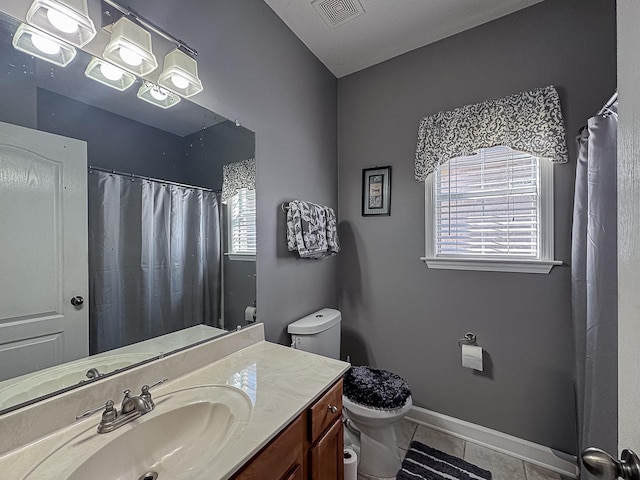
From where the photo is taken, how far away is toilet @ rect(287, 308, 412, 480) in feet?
4.77

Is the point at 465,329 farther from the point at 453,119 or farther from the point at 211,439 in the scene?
the point at 211,439

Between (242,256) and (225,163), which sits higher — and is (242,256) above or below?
below

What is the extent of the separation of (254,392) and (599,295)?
1.43 metres

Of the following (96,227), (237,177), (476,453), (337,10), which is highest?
(337,10)

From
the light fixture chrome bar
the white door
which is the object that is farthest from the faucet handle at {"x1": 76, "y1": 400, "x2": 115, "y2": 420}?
the light fixture chrome bar

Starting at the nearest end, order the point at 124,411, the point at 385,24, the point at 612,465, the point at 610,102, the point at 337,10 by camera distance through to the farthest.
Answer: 1. the point at 612,465
2. the point at 124,411
3. the point at 610,102
4. the point at 337,10
5. the point at 385,24

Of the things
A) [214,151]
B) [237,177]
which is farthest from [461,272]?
[214,151]

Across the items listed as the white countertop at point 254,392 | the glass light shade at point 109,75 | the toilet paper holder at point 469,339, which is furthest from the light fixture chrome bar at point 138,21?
the toilet paper holder at point 469,339

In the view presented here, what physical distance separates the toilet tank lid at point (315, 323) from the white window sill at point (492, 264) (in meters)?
0.76

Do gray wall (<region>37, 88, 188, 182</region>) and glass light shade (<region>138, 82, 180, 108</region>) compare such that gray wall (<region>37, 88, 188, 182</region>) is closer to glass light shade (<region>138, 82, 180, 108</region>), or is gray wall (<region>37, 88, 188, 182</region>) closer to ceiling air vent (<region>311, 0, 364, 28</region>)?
glass light shade (<region>138, 82, 180, 108</region>)

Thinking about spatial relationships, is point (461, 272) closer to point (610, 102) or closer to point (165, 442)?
point (610, 102)

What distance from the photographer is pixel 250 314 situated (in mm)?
1456

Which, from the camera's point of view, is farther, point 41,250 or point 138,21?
point 138,21

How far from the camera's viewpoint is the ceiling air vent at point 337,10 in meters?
1.59
